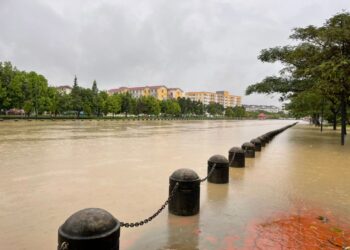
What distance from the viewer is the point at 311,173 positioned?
997 cm

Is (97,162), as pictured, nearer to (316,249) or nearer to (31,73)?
(316,249)

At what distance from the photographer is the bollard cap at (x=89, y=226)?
3.08 metres

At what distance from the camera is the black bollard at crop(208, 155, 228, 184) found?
25.9 ft

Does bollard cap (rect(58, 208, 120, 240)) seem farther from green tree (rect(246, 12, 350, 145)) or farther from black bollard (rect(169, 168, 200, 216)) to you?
green tree (rect(246, 12, 350, 145))

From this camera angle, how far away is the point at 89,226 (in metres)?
3.14

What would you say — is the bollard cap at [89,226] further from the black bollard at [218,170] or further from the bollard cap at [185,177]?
the black bollard at [218,170]

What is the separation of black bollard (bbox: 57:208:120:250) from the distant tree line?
189 feet

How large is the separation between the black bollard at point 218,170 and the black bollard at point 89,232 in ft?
16.0

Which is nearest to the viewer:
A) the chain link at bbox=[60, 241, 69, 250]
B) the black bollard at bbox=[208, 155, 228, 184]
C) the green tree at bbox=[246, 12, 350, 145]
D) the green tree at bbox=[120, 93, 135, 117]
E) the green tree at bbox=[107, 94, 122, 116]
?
the chain link at bbox=[60, 241, 69, 250]

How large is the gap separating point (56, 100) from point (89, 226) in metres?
73.8

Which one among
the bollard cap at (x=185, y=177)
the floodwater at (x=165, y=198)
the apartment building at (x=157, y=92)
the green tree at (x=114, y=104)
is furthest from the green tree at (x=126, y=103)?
the bollard cap at (x=185, y=177)

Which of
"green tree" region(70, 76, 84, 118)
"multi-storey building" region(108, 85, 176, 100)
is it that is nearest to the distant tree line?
"green tree" region(70, 76, 84, 118)

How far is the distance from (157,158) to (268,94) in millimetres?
16936

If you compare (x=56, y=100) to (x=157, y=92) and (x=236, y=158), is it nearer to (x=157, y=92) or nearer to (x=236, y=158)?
(x=236, y=158)
